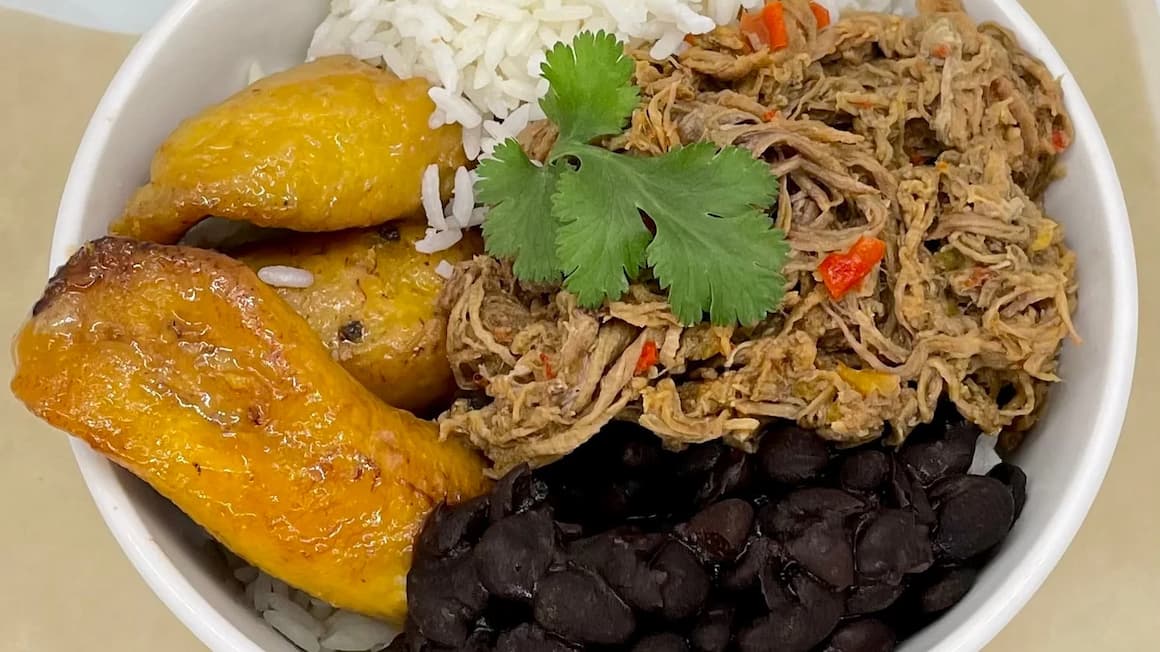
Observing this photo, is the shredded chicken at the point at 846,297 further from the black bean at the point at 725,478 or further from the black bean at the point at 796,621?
the black bean at the point at 796,621

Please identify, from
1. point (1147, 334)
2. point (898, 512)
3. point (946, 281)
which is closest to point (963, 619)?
point (898, 512)

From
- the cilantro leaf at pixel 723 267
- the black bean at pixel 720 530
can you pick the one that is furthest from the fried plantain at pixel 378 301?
the black bean at pixel 720 530

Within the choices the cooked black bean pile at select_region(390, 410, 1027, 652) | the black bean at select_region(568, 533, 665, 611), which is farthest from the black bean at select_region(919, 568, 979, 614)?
the black bean at select_region(568, 533, 665, 611)

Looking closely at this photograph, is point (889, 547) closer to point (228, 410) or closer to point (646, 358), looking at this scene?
point (646, 358)

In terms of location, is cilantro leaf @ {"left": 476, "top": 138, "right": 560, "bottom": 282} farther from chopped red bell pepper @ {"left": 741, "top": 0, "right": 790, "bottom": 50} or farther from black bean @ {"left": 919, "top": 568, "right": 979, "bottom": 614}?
black bean @ {"left": 919, "top": 568, "right": 979, "bottom": 614}

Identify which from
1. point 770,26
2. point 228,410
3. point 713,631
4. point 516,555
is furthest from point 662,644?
point 770,26

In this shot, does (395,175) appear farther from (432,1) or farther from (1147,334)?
(1147,334)
